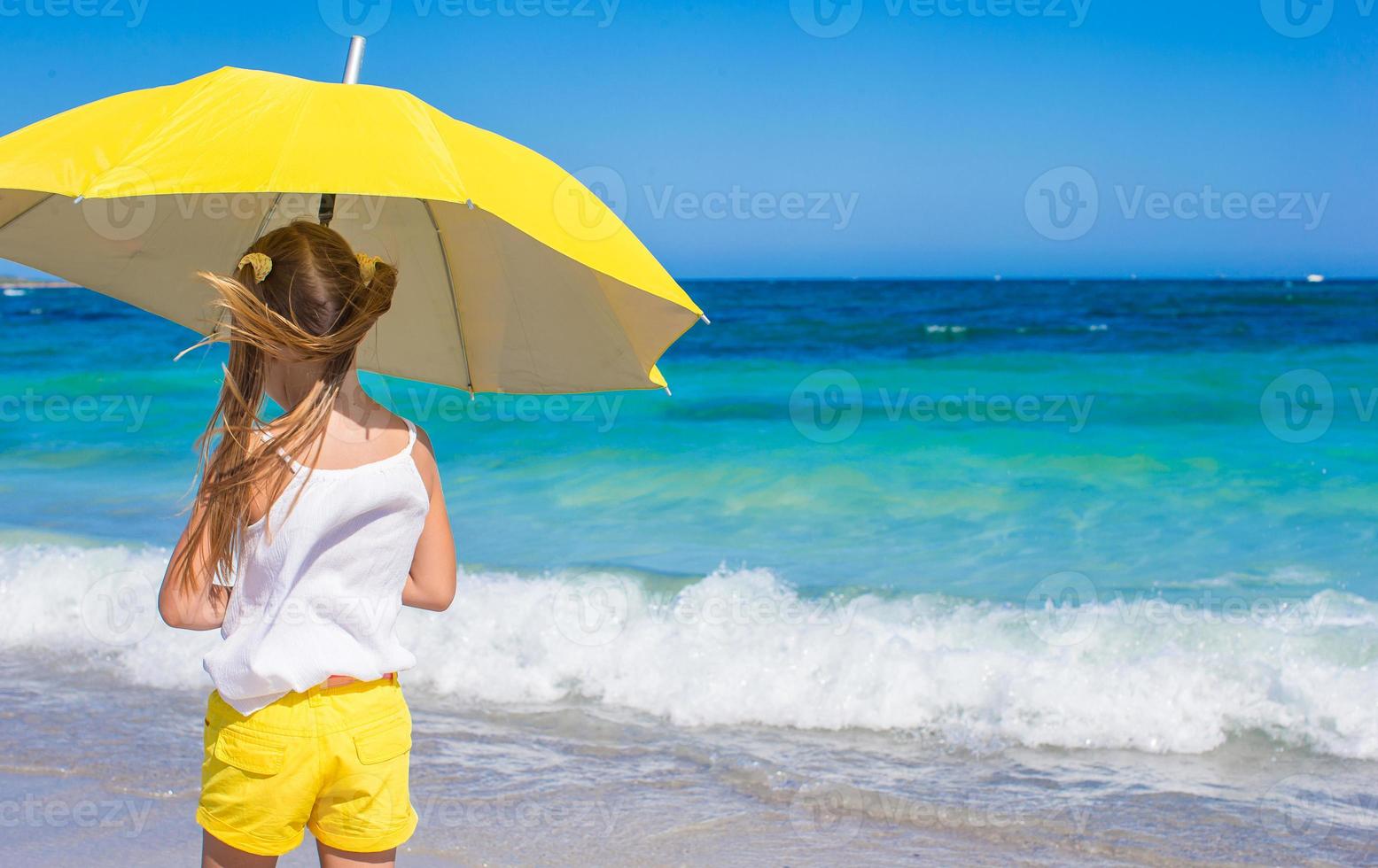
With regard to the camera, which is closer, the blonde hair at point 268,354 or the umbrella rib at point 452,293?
the blonde hair at point 268,354

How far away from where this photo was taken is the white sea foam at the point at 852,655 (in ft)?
16.8

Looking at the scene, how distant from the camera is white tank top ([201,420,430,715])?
6.33 feet

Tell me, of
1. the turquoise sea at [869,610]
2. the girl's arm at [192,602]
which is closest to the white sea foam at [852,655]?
the turquoise sea at [869,610]

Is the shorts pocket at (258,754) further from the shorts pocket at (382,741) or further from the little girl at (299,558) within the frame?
the shorts pocket at (382,741)

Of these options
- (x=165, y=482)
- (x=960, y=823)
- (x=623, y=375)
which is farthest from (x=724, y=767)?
(x=165, y=482)

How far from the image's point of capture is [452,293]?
9.48 ft

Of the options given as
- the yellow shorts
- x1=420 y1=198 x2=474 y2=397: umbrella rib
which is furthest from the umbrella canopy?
the yellow shorts

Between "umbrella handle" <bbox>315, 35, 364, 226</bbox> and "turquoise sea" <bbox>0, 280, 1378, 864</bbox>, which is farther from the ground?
"umbrella handle" <bbox>315, 35, 364, 226</bbox>

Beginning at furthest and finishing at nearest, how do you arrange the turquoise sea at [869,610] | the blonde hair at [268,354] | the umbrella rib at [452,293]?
the turquoise sea at [869,610] → the umbrella rib at [452,293] → the blonde hair at [268,354]

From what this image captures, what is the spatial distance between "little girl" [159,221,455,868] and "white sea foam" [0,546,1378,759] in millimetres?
3359

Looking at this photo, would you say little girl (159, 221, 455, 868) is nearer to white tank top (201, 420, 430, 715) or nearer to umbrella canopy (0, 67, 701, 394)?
white tank top (201, 420, 430, 715)

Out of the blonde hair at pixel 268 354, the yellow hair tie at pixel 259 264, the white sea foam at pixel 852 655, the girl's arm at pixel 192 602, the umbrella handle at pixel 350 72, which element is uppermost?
the umbrella handle at pixel 350 72

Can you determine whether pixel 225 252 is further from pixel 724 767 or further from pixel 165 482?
pixel 165 482

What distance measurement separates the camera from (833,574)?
24.7 ft
